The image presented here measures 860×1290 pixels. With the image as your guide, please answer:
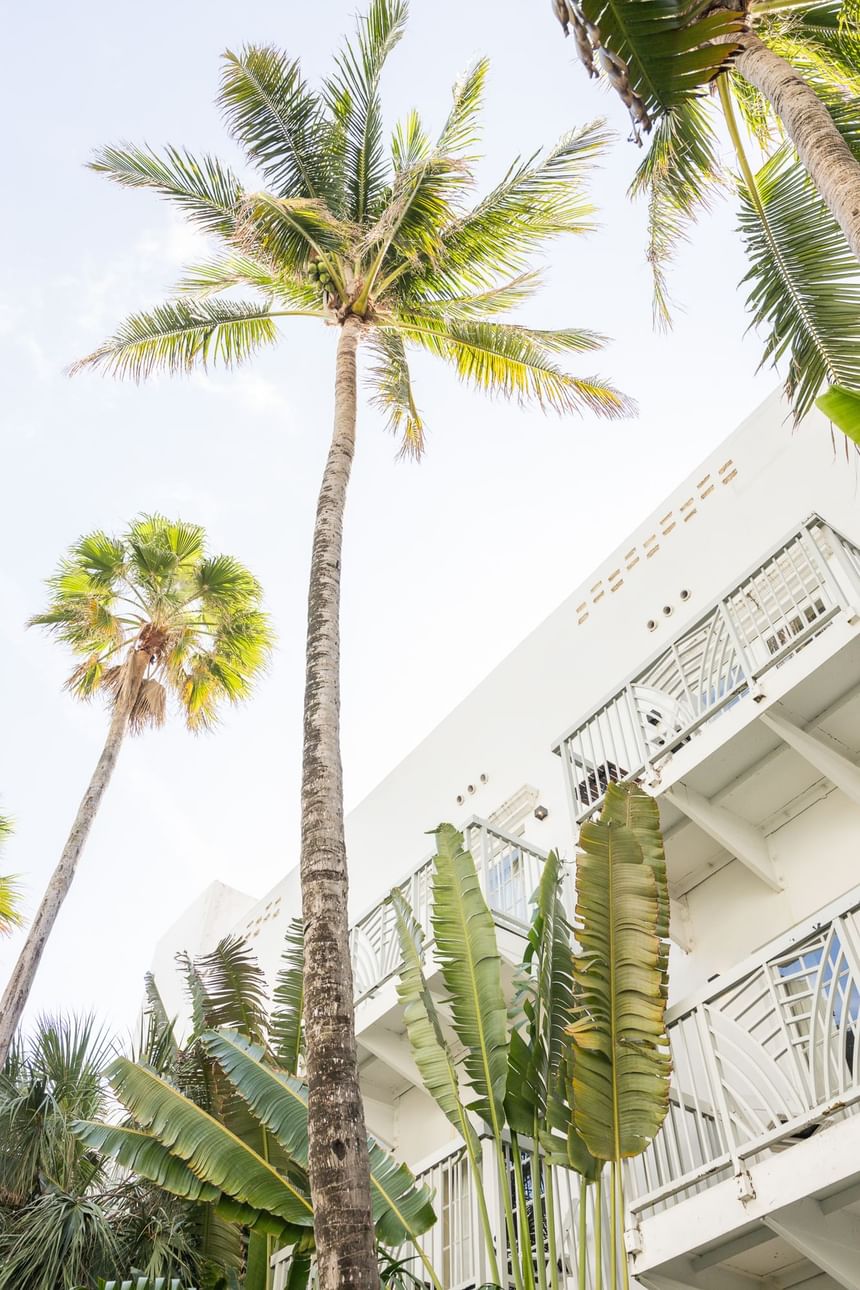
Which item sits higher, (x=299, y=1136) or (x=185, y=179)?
(x=185, y=179)

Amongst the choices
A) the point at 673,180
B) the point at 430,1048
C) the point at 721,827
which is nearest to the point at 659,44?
the point at 673,180

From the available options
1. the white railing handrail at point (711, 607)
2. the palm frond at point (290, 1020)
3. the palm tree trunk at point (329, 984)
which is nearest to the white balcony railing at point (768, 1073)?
the palm tree trunk at point (329, 984)

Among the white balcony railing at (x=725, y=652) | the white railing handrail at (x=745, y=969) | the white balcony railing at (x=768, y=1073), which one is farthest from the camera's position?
the white balcony railing at (x=725, y=652)

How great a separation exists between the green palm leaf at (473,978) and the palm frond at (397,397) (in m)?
7.31

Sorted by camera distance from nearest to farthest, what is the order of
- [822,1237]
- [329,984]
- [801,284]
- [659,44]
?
[329,984]
[822,1237]
[659,44]
[801,284]

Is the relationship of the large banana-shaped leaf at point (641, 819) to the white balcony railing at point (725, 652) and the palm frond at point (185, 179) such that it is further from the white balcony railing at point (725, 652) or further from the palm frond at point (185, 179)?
the palm frond at point (185, 179)

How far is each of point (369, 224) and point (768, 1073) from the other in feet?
32.2

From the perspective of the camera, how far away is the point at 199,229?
39.1ft

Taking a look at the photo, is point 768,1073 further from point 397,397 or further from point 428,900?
point 397,397

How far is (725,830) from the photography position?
8297 mm

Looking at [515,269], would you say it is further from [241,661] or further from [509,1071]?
[509,1071]

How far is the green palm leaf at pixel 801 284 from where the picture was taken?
23.4ft

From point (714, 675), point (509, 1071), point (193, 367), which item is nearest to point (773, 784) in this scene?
point (714, 675)

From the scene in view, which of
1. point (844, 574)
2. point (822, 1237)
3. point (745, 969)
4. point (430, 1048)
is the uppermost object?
point (844, 574)
